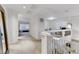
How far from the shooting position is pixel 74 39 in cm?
632

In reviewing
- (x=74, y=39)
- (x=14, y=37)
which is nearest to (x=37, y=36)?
(x=14, y=37)

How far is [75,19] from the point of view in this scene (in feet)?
20.6

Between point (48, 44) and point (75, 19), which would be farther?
point (75, 19)
